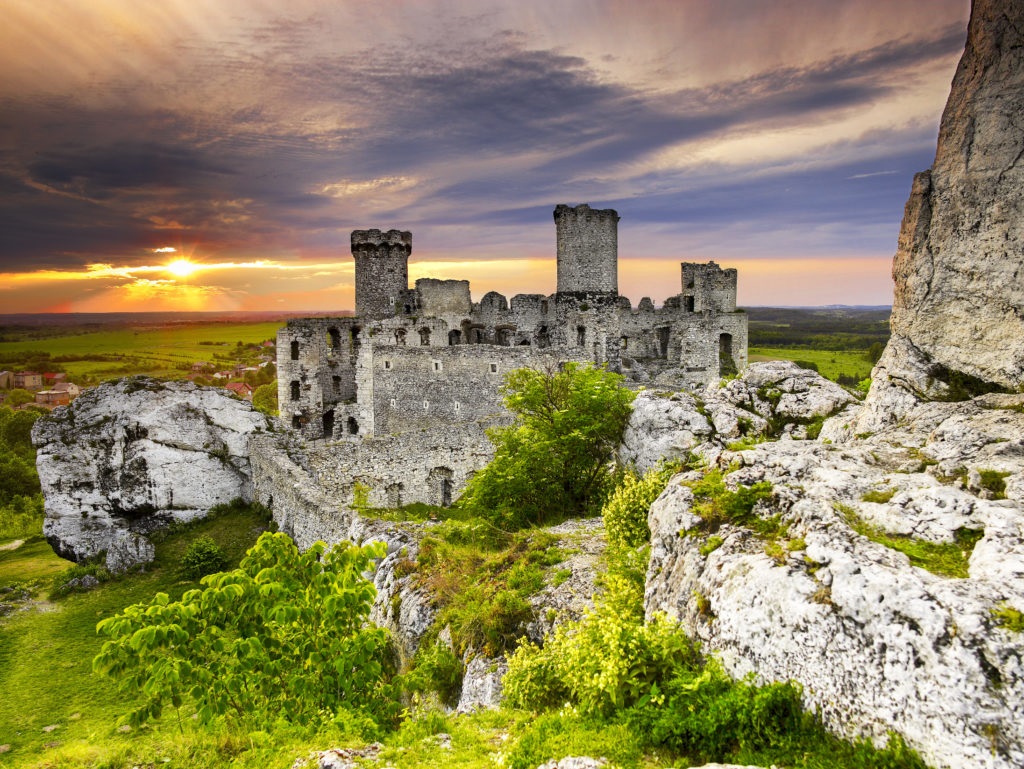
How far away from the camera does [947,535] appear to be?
496 centimetres

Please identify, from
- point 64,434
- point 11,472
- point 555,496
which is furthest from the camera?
point 11,472

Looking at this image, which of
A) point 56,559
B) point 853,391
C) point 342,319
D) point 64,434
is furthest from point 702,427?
point 342,319

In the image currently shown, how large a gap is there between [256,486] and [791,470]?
18.8m

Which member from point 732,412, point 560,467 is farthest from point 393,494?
point 732,412

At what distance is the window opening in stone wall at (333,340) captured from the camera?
3466 centimetres

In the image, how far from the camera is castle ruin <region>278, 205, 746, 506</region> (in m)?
22.2

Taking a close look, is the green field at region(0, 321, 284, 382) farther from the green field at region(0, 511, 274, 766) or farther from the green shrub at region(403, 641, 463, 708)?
the green shrub at region(403, 641, 463, 708)

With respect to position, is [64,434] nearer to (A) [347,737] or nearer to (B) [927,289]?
(A) [347,737]

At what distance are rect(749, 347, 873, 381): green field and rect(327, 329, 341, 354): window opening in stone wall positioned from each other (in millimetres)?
33035

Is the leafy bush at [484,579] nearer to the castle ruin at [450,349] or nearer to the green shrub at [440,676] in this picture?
the green shrub at [440,676]

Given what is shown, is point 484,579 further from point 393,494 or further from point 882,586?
point 393,494

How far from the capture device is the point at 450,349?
31.1 m

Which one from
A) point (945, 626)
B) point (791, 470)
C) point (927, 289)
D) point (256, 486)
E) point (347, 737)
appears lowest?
point (256, 486)

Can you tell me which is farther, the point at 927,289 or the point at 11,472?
the point at 11,472
